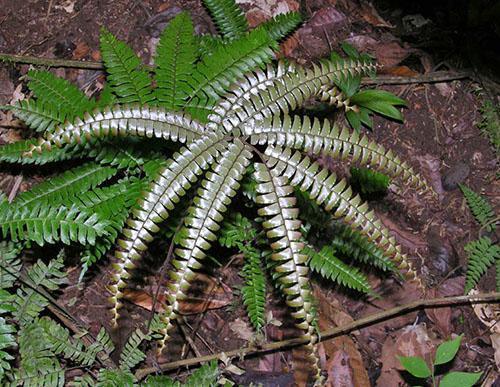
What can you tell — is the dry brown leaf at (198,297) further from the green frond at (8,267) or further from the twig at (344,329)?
the green frond at (8,267)

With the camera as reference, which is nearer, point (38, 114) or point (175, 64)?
point (38, 114)

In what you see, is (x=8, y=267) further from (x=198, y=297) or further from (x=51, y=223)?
(x=198, y=297)

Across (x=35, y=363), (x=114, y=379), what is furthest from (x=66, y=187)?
(x=114, y=379)

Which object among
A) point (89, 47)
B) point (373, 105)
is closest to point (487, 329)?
point (373, 105)

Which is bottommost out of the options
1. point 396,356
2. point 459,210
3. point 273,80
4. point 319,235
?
point 396,356

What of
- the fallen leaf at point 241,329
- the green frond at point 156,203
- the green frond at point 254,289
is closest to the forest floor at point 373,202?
the fallen leaf at point 241,329

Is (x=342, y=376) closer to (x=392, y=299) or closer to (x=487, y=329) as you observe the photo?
(x=392, y=299)
